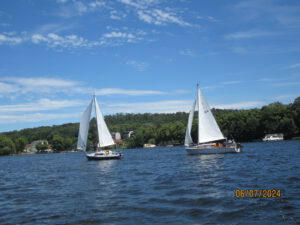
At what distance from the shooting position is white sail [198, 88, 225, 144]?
57.1 m

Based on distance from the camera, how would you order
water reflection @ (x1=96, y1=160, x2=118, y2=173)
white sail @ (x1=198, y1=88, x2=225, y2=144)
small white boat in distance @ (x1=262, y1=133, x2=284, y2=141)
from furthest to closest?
small white boat in distance @ (x1=262, y1=133, x2=284, y2=141) < white sail @ (x1=198, y1=88, x2=225, y2=144) < water reflection @ (x1=96, y1=160, x2=118, y2=173)

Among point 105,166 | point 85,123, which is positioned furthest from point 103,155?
point 105,166

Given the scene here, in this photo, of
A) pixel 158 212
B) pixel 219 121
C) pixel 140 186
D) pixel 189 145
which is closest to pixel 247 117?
pixel 219 121

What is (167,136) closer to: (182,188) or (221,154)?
(221,154)

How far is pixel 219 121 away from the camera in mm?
141625

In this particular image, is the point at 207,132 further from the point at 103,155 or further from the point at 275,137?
the point at 275,137

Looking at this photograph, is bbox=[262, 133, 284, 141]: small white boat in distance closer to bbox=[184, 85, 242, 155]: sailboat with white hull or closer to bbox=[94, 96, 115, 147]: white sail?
bbox=[184, 85, 242, 155]: sailboat with white hull

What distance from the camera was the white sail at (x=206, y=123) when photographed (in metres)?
57.1

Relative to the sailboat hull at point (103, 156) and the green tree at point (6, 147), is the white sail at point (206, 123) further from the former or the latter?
the green tree at point (6, 147)

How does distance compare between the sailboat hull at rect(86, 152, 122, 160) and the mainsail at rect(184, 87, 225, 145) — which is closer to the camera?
the mainsail at rect(184, 87, 225, 145)

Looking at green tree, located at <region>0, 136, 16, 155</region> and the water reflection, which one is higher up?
green tree, located at <region>0, 136, 16, 155</region>

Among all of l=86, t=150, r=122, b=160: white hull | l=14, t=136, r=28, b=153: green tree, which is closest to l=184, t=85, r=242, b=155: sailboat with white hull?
l=86, t=150, r=122, b=160: white hull

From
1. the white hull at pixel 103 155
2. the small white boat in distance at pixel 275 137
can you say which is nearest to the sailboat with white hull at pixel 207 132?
the white hull at pixel 103 155

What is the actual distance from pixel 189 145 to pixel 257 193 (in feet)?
144
